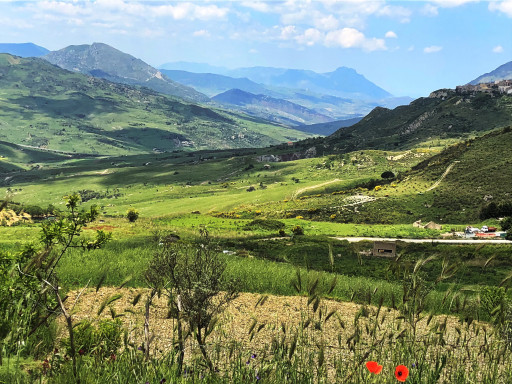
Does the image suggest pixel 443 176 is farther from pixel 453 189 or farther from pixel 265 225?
pixel 265 225

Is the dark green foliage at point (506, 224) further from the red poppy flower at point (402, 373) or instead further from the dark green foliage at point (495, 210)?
the red poppy flower at point (402, 373)

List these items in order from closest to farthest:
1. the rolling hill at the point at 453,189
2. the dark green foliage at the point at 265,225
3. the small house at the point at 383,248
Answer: the small house at the point at 383,248
the dark green foliage at the point at 265,225
the rolling hill at the point at 453,189

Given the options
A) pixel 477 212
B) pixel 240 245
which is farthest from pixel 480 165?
pixel 240 245

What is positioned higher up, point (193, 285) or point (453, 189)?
point (193, 285)

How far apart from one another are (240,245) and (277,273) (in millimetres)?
36212

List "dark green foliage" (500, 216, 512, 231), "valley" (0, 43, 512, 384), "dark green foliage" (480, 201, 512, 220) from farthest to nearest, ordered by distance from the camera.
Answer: "dark green foliage" (480, 201, 512, 220) < "dark green foliage" (500, 216, 512, 231) < "valley" (0, 43, 512, 384)

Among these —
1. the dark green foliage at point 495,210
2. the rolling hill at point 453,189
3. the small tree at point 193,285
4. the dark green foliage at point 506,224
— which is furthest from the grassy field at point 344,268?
the dark green foliage at point 506,224

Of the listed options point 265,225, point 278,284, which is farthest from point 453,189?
point 278,284

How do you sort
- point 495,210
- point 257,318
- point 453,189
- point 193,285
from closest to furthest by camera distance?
1. point 193,285
2. point 257,318
3. point 495,210
4. point 453,189

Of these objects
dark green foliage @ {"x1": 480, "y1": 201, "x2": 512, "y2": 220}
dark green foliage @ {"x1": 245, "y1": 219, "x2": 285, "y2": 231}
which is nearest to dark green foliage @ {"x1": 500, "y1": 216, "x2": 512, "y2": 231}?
dark green foliage @ {"x1": 480, "y1": 201, "x2": 512, "y2": 220}

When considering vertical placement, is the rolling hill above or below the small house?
above

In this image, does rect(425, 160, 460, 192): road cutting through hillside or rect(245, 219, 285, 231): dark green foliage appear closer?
rect(245, 219, 285, 231): dark green foliage

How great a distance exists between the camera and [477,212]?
322 feet

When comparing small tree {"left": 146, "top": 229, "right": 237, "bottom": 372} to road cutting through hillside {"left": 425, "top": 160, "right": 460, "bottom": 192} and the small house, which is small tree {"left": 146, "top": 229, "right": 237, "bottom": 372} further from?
road cutting through hillside {"left": 425, "top": 160, "right": 460, "bottom": 192}
